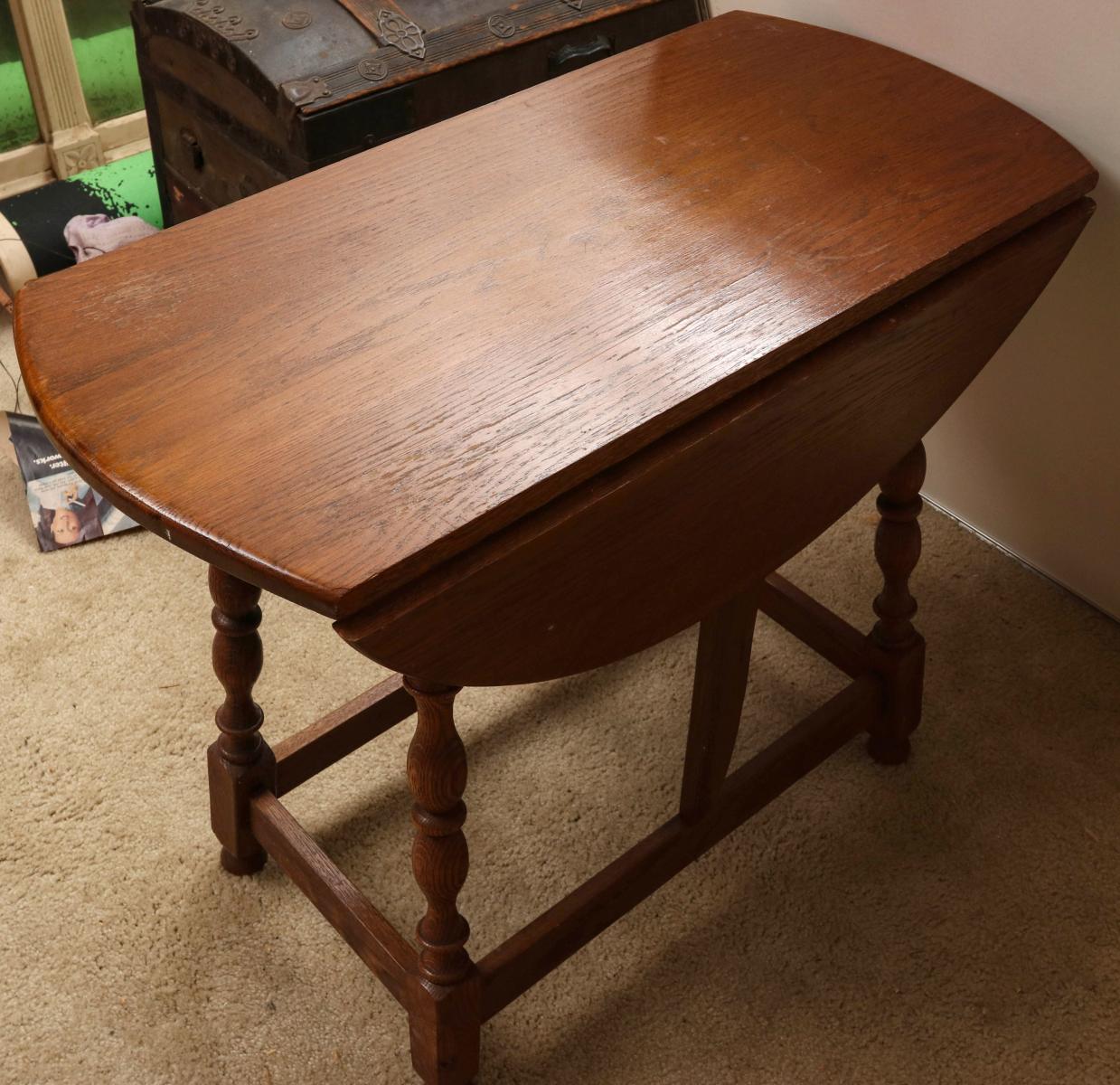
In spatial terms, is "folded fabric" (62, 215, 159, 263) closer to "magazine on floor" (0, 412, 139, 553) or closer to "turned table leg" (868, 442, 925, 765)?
"magazine on floor" (0, 412, 139, 553)

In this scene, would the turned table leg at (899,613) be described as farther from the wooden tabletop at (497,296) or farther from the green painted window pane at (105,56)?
the green painted window pane at (105,56)

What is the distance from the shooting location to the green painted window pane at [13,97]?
2.54 m

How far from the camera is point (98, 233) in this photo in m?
2.27

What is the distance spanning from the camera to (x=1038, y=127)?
1.34 m

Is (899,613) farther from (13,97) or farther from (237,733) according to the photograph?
(13,97)

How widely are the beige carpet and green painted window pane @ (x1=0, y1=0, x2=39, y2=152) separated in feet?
4.00

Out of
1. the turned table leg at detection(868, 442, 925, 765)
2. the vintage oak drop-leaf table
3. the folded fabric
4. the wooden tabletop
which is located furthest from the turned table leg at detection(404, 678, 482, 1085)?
the folded fabric

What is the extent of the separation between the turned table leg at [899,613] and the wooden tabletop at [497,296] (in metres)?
0.29

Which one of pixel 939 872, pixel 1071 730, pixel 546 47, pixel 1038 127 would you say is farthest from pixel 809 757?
pixel 546 47

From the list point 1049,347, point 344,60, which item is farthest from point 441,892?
point 344,60

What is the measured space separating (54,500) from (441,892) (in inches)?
41.6

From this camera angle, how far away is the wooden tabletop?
90 cm

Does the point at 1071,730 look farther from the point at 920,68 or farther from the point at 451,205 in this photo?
the point at 451,205

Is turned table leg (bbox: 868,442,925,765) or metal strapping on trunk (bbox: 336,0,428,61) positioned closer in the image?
turned table leg (bbox: 868,442,925,765)
